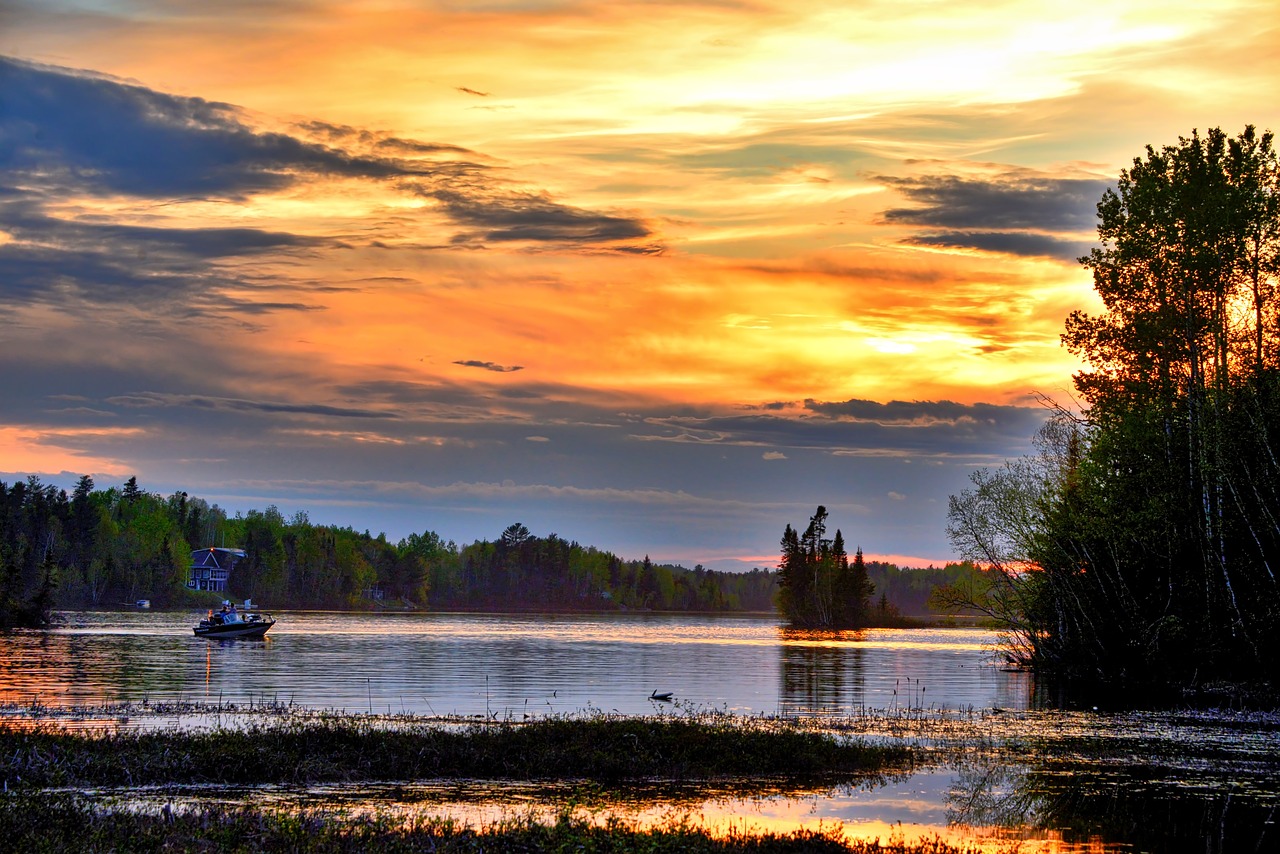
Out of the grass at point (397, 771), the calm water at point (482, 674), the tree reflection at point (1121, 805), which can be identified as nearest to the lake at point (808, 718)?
the tree reflection at point (1121, 805)

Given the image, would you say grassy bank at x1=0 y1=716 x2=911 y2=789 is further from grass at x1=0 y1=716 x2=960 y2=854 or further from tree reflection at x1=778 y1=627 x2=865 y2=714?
tree reflection at x1=778 y1=627 x2=865 y2=714

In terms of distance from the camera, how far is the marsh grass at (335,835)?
19484mm

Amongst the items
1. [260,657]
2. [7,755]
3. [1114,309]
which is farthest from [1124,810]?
[260,657]

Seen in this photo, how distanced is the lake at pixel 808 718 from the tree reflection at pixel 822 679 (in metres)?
0.29

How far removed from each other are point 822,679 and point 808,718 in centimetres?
2669

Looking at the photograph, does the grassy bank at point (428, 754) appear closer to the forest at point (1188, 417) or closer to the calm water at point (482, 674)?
the calm water at point (482, 674)

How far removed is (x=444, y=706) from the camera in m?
49.0

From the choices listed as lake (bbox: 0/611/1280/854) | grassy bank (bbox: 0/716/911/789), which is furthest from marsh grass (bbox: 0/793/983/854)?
grassy bank (bbox: 0/716/911/789)

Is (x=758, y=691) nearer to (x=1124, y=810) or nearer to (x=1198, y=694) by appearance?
(x=1198, y=694)

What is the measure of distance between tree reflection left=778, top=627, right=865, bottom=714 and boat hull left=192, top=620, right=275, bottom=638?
5113 cm

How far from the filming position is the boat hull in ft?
358

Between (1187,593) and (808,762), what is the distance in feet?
104

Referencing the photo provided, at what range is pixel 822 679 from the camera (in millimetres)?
72312

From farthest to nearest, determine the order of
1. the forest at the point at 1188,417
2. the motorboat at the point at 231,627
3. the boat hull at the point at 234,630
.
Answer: the motorboat at the point at 231,627, the boat hull at the point at 234,630, the forest at the point at 1188,417
